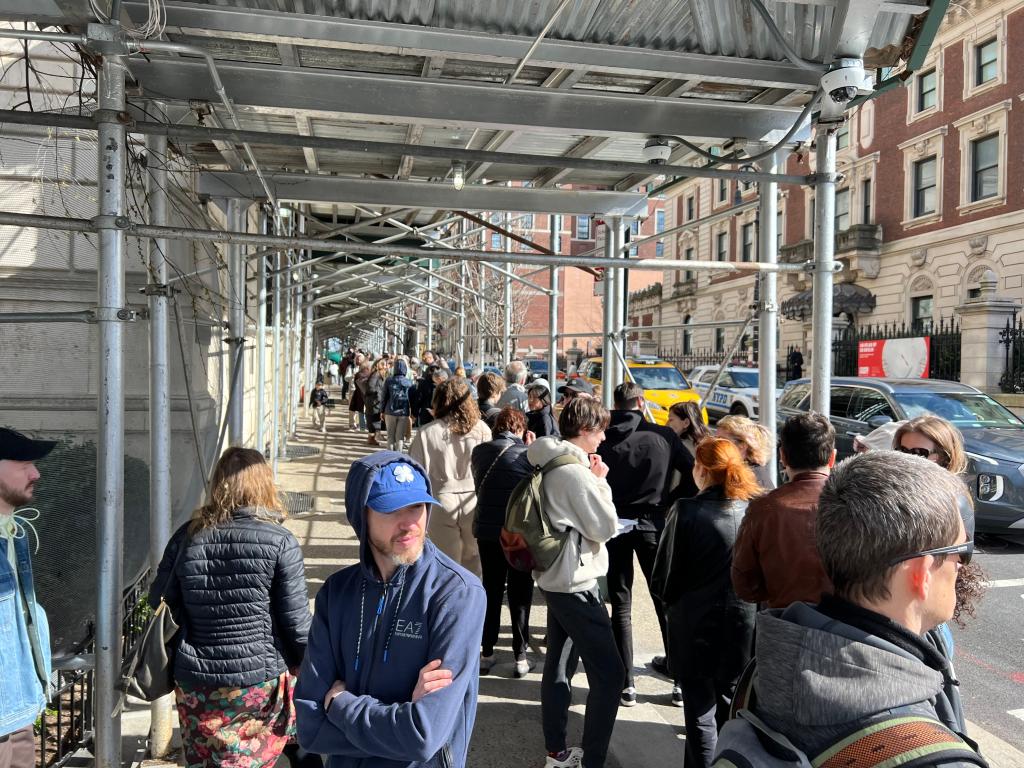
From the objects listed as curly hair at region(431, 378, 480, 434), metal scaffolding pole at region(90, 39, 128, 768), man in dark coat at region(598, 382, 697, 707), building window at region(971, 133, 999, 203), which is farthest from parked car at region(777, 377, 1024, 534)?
building window at region(971, 133, 999, 203)

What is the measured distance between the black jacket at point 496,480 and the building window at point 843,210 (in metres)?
33.6

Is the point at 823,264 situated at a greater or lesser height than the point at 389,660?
greater

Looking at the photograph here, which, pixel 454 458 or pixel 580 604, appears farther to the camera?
pixel 454 458

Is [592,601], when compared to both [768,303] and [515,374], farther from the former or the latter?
[515,374]

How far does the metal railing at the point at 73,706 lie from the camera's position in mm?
3467

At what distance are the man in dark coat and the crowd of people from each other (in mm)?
14

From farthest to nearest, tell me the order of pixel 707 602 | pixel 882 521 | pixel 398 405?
pixel 398 405
pixel 707 602
pixel 882 521

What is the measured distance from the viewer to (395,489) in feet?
7.29

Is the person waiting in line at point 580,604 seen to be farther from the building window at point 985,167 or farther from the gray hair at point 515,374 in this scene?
the building window at point 985,167

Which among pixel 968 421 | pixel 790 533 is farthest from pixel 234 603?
pixel 968 421

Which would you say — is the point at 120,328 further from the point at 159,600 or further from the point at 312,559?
the point at 312,559

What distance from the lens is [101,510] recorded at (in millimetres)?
3180

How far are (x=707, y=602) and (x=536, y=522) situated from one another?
0.87 meters

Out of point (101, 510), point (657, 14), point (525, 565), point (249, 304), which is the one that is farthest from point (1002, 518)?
point (249, 304)
